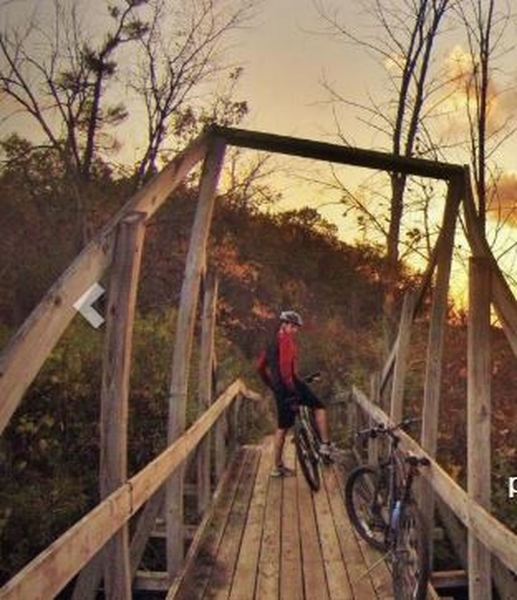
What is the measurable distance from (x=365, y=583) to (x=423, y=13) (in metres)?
11.8

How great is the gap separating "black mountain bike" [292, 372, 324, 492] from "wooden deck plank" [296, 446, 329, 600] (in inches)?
10.2

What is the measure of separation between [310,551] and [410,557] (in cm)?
163

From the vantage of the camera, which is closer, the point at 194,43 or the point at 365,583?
the point at 365,583

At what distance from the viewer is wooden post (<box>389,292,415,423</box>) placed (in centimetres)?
802

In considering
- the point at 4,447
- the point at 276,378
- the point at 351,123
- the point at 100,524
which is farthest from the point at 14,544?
the point at 351,123

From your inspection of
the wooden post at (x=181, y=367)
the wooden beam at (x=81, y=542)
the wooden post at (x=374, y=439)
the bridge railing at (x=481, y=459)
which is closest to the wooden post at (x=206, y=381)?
the wooden post at (x=181, y=367)

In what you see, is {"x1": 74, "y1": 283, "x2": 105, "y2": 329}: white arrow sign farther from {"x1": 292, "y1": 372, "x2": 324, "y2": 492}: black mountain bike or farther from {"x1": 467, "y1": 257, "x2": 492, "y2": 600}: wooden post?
{"x1": 292, "y1": 372, "x2": 324, "y2": 492}: black mountain bike

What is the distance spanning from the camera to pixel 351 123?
16.5m

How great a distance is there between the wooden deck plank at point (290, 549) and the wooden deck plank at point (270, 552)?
4cm

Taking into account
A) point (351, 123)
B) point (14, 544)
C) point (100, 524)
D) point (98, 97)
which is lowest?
point (14, 544)

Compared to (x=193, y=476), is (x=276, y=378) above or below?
above

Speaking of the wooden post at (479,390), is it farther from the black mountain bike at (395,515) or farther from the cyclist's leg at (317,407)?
the cyclist's leg at (317,407)

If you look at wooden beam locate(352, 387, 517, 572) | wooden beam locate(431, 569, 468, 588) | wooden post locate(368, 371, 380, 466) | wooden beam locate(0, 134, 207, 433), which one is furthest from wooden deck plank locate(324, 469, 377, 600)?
wooden beam locate(0, 134, 207, 433)

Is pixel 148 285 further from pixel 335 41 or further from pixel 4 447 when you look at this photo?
pixel 4 447
